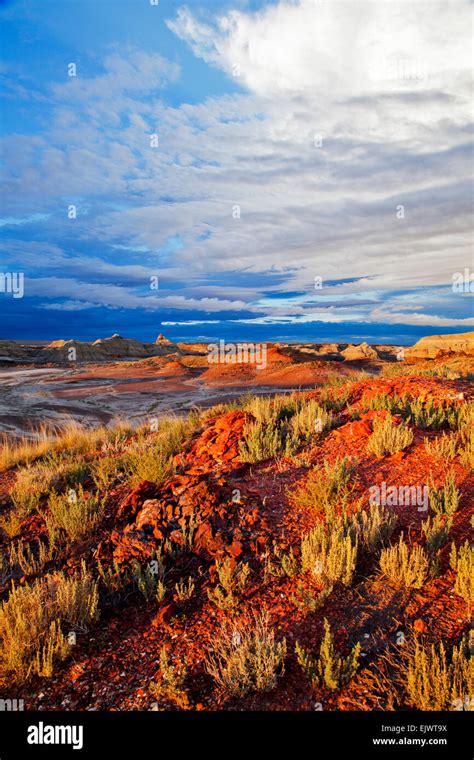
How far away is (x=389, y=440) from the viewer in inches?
239

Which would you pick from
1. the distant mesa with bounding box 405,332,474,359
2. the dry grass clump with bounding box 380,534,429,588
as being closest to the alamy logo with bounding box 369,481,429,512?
the dry grass clump with bounding box 380,534,429,588

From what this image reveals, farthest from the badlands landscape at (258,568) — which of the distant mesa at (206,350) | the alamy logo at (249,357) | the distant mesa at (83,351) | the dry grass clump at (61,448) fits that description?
the distant mesa at (83,351)

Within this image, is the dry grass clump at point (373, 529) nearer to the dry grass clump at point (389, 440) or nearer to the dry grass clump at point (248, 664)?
the dry grass clump at point (248, 664)

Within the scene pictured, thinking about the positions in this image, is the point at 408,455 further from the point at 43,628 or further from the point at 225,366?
the point at 225,366

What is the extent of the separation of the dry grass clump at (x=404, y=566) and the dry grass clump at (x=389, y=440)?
2.21 metres

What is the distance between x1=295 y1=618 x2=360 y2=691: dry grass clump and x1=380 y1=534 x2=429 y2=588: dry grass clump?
88 cm

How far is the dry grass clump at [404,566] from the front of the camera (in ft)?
12.3

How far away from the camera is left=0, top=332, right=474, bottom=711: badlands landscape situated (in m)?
3.10

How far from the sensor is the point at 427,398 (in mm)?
8047

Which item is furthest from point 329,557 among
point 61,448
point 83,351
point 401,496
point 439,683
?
point 83,351

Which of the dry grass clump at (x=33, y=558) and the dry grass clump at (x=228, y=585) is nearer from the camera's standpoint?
the dry grass clump at (x=228, y=585)

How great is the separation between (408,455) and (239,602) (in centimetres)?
328

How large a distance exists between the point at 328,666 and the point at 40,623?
2481 millimetres

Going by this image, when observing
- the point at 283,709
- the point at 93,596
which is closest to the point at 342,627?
the point at 283,709
